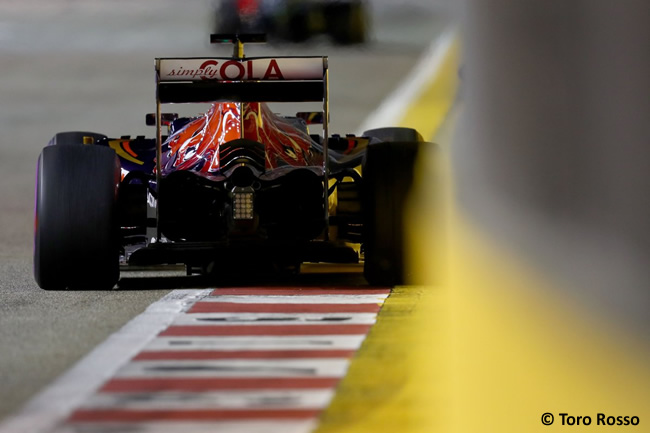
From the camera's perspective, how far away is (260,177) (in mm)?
8297

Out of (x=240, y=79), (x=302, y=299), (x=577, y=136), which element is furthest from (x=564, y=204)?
(x=240, y=79)

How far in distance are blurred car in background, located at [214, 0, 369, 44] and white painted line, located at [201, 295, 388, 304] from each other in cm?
574

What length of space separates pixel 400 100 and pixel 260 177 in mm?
14741

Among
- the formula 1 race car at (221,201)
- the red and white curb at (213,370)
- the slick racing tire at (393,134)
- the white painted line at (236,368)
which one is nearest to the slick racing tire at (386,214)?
the formula 1 race car at (221,201)

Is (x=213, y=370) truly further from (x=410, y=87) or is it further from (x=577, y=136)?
(x=410, y=87)

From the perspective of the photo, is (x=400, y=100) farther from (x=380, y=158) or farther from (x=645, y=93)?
(x=645, y=93)

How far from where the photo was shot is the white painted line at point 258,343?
585 centimetres

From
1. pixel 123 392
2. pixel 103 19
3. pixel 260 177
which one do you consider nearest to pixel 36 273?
pixel 260 177

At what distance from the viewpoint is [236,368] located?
17.4 feet

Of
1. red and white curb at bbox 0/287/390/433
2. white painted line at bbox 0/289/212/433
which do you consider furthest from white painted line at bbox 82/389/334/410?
white painted line at bbox 0/289/212/433

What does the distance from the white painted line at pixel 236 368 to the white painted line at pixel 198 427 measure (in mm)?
850

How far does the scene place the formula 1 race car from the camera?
8.10m

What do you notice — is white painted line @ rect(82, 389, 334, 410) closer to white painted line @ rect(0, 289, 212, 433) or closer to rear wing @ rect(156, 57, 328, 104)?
white painted line @ rect(0, 289, 212, 433)

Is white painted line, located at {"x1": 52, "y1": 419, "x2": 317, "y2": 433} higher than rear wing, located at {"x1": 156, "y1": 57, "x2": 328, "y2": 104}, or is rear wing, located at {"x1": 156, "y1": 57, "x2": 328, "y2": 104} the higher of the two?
rear wing, located at {"x1": 156, "y1": 57, "x2": 328, "y2": 104}
